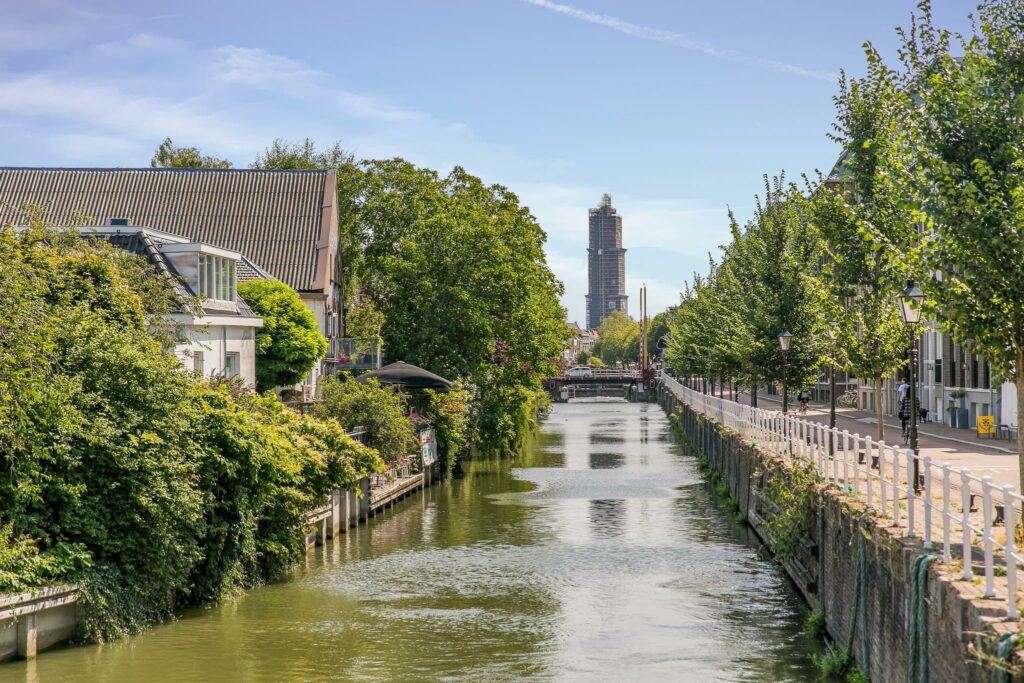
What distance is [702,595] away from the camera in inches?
944

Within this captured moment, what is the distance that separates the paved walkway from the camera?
2728 cm

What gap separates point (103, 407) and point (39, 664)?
4.00m

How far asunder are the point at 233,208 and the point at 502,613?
40.5 meters

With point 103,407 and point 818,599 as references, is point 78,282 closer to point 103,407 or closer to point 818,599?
point 103,407

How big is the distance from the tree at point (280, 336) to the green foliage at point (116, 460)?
1771 cm

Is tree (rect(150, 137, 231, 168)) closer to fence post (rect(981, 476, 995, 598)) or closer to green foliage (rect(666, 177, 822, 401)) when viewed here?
green foliage (rect(666, 177, 822, 401))

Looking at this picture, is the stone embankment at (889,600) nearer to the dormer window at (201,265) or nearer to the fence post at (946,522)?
the fence post at (946,522)

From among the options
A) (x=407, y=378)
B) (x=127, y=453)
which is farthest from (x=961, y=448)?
(x=127, y=453)

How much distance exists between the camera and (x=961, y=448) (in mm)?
35281

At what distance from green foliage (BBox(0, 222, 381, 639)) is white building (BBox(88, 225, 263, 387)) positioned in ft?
29.8

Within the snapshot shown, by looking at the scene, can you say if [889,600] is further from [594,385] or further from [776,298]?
[594,385]

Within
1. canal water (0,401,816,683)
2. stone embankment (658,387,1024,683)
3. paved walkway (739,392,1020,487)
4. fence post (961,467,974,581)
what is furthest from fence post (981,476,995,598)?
paved walkway (739,392,1020,487)

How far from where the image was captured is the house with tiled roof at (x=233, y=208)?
187 ft

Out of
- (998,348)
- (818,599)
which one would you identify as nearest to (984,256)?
(998,348)
